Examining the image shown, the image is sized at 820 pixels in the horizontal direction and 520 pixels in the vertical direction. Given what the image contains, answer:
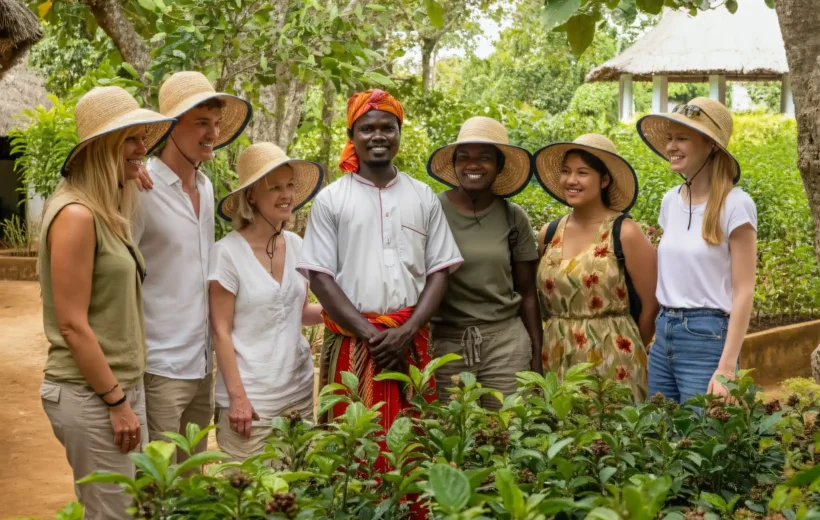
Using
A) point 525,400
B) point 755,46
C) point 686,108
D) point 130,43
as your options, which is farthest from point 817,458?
point 755,46

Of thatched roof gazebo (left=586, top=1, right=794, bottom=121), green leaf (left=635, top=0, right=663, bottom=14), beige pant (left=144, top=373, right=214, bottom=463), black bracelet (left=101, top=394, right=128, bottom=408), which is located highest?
thatched roof gazebo (left=586, top=1, right=794, bottom=121)

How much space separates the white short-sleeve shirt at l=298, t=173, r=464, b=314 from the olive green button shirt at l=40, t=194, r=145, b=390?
0.75 metres

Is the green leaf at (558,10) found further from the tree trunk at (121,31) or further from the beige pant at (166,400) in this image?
the tree trunk at (121,31)

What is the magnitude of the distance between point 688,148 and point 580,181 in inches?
16.8

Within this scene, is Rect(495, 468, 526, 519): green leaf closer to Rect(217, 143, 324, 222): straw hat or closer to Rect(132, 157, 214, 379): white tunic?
Rect(132, 157, 214, 379): white tunic

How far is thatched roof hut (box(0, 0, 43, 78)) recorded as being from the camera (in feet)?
21.7

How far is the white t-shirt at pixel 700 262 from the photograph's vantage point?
3422mm

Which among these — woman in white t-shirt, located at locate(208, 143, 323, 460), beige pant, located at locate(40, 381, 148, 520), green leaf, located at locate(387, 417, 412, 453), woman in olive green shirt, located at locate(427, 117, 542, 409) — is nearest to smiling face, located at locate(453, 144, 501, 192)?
woman in olive green shirt, located at locate(427, 117, 542, 409)

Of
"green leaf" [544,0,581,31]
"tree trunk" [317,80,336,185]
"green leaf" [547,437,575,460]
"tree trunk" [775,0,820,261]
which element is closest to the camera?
"green leaf" [547,437,575,460]

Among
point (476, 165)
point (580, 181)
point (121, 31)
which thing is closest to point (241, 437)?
point (476, 165)

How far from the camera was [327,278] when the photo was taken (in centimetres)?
347

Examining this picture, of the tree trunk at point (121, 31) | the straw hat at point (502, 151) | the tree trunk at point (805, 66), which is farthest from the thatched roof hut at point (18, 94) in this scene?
the tree trunk at point (805, 66)

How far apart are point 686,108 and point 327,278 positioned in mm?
1502

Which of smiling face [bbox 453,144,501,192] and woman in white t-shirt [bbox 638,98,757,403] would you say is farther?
smiling face [bbox 453,144,501,192]
